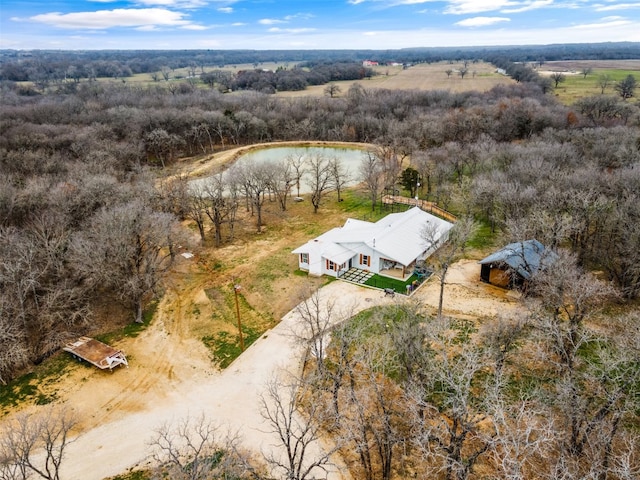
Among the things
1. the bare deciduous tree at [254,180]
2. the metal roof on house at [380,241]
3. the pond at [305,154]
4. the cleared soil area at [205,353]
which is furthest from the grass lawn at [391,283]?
the pond at [305,154]

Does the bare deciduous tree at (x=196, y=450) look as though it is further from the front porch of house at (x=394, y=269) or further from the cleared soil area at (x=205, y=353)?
the front porch of house at (x=394, y=269)

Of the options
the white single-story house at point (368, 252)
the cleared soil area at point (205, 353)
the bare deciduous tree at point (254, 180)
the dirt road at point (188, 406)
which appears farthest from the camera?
the bare deciduous tree at point (254, 180)

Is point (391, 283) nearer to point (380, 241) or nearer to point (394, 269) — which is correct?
point (394, 269)

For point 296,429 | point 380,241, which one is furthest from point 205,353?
point 380,241

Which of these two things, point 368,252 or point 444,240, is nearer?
point 368,252

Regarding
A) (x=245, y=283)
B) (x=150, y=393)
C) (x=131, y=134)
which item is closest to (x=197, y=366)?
(x=150, y=393)

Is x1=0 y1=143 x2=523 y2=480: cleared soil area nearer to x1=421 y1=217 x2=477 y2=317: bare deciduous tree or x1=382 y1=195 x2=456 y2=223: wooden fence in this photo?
x1=421 y1=217 x2=477 y2=317: bare deciduous tree
